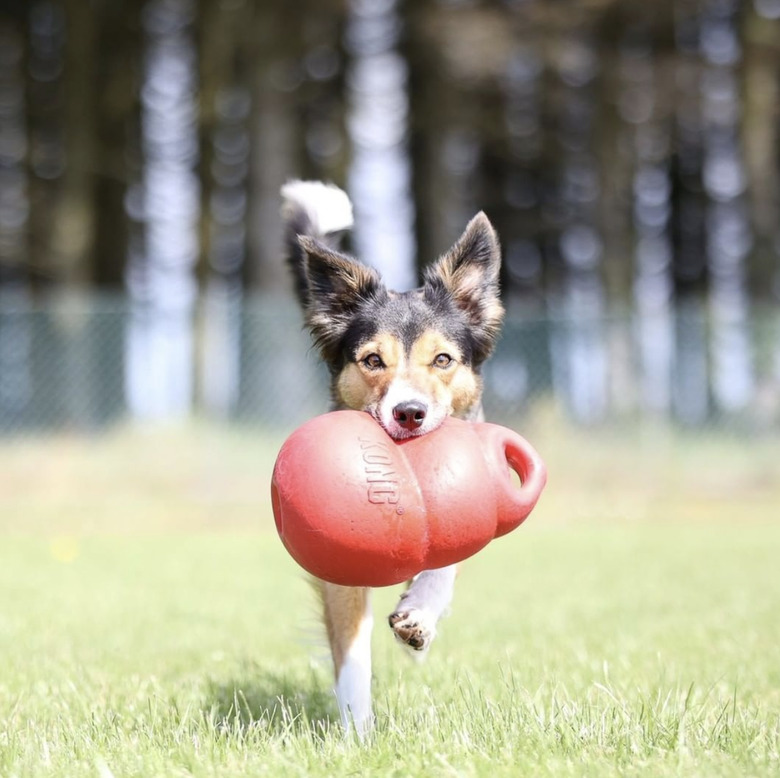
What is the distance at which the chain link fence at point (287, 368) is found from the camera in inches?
529

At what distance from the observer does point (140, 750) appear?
3.19m

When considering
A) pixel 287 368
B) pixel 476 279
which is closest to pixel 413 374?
pixel 476 279

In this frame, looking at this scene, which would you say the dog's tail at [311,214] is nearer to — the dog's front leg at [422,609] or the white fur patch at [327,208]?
the white fur patch at [327,208]

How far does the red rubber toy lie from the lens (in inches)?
128

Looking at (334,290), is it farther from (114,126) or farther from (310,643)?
(114,126)

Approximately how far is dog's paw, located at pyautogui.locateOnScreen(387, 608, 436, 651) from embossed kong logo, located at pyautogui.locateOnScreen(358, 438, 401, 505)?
397 mm

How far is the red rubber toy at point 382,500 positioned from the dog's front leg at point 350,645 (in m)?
0.51

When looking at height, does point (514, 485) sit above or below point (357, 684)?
above

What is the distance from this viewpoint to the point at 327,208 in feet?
18.3

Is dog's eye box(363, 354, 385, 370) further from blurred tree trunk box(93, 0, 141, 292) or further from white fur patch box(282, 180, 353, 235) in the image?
blurred tree trunk box(93, 0, 141, 292)

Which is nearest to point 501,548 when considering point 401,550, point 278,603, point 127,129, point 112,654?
point 278,603

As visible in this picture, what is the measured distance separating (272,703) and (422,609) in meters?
0.89

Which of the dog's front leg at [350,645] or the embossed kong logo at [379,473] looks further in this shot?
the dog's front leg at [350,645]

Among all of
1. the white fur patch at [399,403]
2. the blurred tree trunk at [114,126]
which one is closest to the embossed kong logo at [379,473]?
the white fur patch at [399,403]
